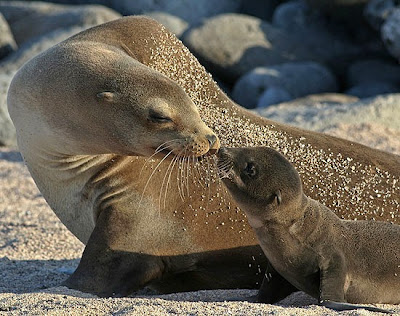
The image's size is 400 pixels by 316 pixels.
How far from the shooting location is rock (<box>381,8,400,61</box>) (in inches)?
759

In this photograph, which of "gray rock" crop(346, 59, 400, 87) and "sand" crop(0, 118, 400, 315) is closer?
"sand" crop(0, 118, 400, 315)

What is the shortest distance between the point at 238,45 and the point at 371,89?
10.8ft

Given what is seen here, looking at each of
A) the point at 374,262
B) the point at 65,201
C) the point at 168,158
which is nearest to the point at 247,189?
the point at 168,158

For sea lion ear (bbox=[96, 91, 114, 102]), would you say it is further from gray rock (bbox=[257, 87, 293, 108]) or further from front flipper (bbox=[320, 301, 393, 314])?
gray rock (bbox=[257, 87, 293, 108])

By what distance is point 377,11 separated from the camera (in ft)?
67.9

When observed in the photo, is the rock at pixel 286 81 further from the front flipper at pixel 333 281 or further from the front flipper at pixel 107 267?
the front flipper at pixel 333 281

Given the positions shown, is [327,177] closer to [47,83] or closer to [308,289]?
[308,289]

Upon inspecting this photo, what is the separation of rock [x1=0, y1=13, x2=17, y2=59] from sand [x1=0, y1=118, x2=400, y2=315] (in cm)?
779

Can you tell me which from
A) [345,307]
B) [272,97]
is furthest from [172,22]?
[345,307]

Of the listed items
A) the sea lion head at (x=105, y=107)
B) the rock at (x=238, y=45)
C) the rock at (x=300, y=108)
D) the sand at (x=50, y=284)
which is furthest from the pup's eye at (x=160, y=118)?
the rock at (x=238, y=45)

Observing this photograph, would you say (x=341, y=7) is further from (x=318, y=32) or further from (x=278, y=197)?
(x=278, y=197)

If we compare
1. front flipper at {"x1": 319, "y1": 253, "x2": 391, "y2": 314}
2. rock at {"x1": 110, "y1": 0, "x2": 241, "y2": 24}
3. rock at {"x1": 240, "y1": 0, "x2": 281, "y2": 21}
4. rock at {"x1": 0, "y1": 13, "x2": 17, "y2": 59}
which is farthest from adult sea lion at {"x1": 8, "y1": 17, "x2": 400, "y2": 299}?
rock at {"x1": 240, "y1": 0, "x2": 281, "y2": 21}

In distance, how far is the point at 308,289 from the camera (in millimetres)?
5840

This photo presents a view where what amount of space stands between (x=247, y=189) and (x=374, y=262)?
950 mm
